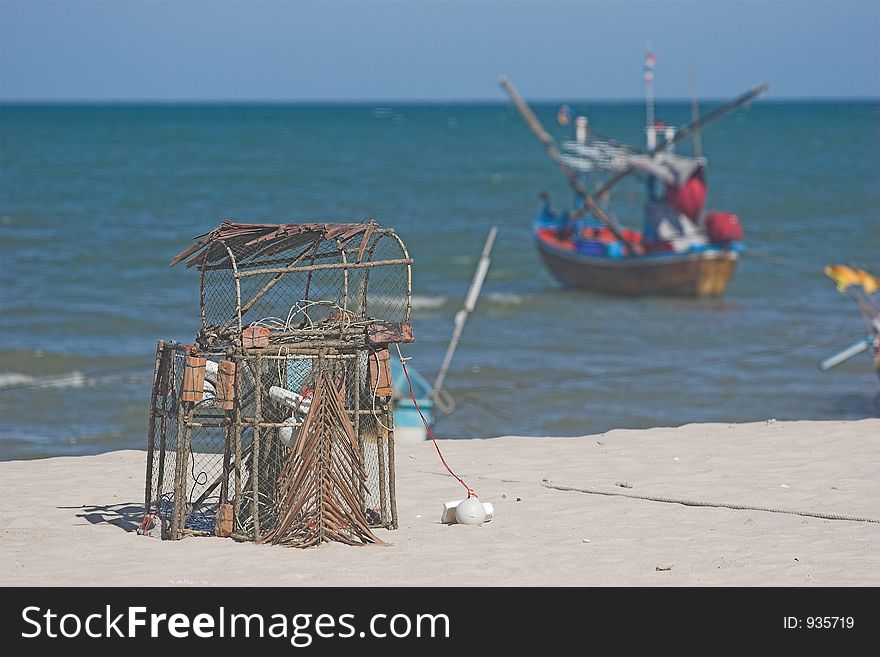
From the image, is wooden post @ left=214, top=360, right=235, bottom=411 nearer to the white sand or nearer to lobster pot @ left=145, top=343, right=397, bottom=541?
lobster pot @ left=145, top=343, right=397, bottom=541

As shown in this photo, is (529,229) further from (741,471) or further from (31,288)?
(741,471)

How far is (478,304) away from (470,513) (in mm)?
14990

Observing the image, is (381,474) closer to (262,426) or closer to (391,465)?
(391,465)

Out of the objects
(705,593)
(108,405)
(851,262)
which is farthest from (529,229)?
(705,593)

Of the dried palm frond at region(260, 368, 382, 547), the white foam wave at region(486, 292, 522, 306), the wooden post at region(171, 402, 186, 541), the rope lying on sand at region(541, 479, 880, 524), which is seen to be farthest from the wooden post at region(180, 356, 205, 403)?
the white foam wave at region(486, 292, 522, 306)

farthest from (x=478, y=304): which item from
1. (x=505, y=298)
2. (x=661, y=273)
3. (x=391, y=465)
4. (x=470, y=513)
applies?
(x=391, y=465)

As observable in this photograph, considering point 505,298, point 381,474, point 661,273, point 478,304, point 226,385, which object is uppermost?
point 661,273

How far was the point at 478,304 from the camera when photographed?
73.1ft

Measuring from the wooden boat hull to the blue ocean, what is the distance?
1.00 ft

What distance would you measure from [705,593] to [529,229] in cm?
2921

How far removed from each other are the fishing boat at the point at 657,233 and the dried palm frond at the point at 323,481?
630 inches

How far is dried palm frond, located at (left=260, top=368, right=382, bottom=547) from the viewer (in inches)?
265

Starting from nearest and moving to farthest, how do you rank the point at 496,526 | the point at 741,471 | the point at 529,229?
the point at 496,526
the point at 741,471
the point at 529,229

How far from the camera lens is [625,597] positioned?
230 inches
